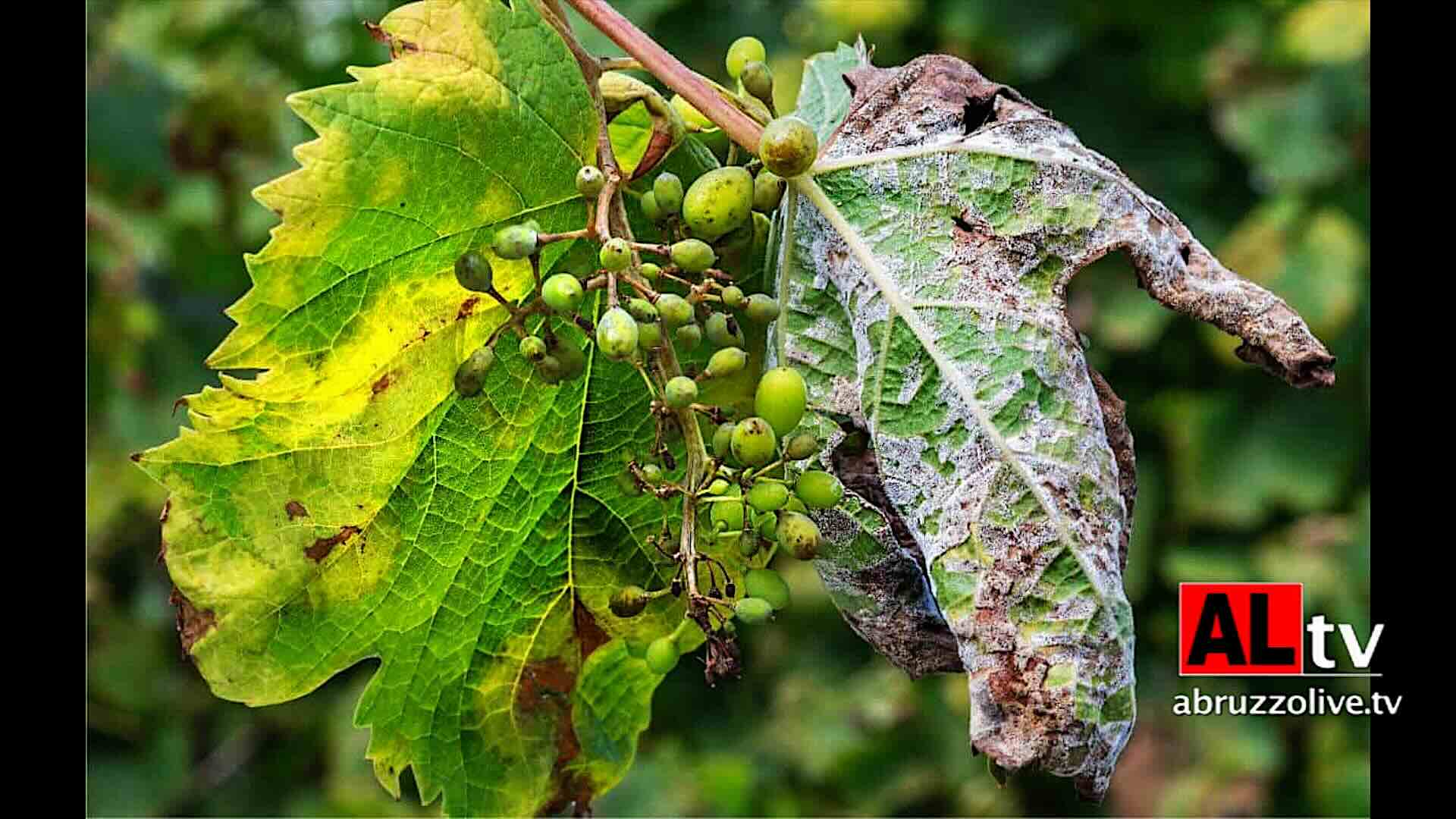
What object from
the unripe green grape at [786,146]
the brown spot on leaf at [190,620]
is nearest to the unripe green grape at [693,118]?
the unripe green grape at [786,146]

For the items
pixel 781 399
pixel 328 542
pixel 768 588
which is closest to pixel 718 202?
pixel 781 399

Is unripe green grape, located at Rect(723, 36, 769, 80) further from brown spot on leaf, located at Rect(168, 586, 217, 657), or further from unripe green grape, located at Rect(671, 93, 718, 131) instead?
brown spot on leaf, located at Rect(168, 586, 217, 657)

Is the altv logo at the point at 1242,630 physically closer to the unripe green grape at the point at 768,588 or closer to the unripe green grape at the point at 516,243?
the unripe green grape at the point at 768,588

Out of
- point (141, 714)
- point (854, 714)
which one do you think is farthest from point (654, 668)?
point (141, 714)

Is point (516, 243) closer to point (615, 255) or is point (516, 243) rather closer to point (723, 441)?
point (615, 255)

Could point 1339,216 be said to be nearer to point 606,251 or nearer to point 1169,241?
point 1169,241
